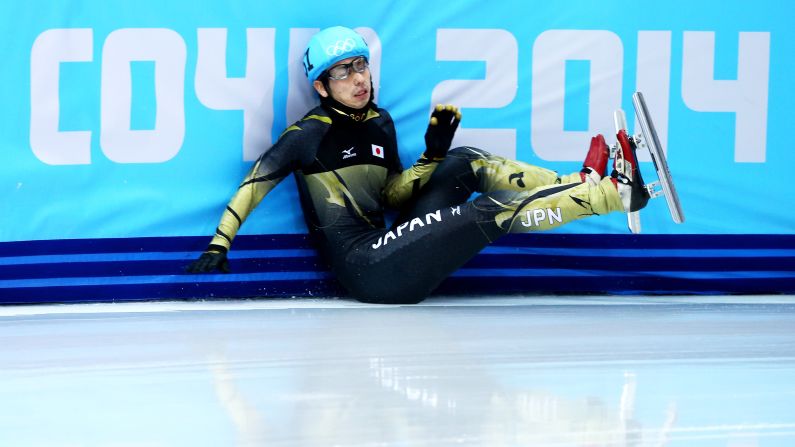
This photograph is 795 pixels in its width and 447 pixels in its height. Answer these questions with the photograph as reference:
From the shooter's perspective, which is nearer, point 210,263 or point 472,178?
point 210,263

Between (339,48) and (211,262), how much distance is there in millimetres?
817

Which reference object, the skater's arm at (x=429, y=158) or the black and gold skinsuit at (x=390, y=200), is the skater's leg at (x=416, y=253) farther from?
the skater's arm at (x=429, y=158)

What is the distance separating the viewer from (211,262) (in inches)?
134

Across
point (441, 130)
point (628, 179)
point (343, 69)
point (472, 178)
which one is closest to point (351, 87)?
point (343, 69)

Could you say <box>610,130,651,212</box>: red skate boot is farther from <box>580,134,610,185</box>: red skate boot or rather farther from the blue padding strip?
the blue padding strip

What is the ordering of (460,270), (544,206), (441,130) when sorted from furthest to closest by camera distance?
(460,270), (441,130), (544,206)

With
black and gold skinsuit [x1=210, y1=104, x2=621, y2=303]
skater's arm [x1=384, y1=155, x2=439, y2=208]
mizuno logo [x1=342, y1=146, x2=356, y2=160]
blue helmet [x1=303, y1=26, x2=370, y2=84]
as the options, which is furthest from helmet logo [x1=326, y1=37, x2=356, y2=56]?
skater's arm [x1=384, y1=155, x2=439, y2=208]

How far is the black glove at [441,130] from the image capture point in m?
3.40

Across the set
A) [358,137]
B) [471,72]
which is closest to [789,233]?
[471,72]

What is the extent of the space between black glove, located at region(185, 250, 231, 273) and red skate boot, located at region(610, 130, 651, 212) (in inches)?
50.3

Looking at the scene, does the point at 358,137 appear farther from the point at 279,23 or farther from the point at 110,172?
the point at 110,172

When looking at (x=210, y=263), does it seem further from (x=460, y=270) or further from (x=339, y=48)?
(x=460, y=270)

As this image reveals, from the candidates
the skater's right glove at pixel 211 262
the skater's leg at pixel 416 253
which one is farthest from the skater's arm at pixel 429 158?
the skater's right glove at pixel 211 262

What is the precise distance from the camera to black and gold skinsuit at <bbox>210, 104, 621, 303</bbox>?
336cm
